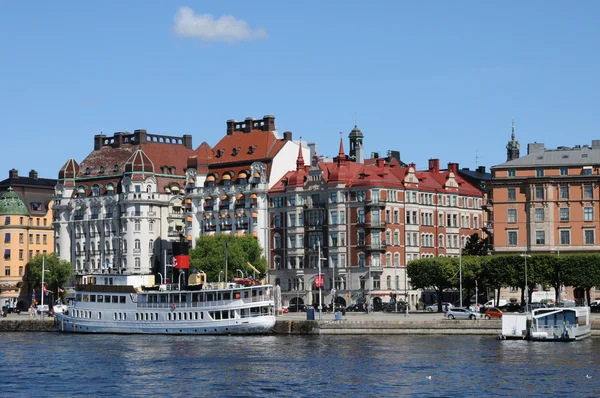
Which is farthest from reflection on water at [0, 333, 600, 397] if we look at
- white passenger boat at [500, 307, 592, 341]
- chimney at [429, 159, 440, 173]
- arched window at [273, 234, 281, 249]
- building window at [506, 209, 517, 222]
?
chimney at [429, 159, 440, 173]

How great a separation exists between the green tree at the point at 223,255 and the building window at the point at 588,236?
1765 inches

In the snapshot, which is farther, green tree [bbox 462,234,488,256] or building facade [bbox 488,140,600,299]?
green tree [bbox 462,234,488,256]

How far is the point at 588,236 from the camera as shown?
156 metres

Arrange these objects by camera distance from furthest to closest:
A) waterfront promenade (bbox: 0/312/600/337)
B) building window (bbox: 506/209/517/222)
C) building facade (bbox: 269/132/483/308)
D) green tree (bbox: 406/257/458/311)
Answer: building facade (bbox: 269/132/483/308) → green tree (bbox: 406/257/458/311) → building window (bbox: 506/209/517/222) → waterfront promenade (bbox: 0/312/600/337)

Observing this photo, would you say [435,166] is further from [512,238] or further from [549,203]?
[549,203]

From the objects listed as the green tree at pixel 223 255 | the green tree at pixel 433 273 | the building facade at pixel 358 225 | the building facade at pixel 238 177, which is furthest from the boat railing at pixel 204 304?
the building facade at pixel 238 177

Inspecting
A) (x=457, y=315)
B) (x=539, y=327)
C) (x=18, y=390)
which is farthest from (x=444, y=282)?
(x=18, y=390)

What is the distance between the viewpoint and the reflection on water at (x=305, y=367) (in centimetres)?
8144

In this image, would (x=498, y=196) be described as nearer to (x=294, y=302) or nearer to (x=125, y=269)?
(x=294, y=302)

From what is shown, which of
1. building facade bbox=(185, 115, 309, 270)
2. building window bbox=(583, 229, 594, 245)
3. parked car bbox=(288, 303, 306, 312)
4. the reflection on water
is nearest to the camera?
the reflection on water

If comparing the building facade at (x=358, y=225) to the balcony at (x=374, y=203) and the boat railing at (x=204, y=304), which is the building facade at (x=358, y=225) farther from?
Result: the boat railing at (x=204, y=304)

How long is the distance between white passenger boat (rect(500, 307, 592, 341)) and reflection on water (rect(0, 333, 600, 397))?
A: 6.62ft

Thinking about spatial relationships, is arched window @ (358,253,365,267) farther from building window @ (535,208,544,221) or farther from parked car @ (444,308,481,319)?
parked car @ (444,308,481,319)

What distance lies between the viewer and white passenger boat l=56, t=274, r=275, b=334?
431ft
